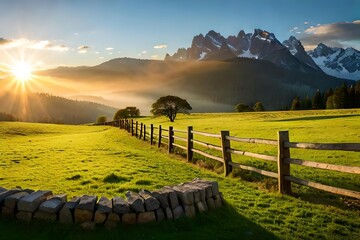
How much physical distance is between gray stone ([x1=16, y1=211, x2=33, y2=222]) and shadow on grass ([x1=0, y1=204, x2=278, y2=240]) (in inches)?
4.3

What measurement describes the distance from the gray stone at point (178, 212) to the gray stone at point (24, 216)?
3.12 meters

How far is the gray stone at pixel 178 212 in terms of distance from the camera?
303 inches

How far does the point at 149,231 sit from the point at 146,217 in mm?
355

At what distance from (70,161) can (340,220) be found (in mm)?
14540

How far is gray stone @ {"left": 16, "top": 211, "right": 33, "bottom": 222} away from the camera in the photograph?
730 centimetres

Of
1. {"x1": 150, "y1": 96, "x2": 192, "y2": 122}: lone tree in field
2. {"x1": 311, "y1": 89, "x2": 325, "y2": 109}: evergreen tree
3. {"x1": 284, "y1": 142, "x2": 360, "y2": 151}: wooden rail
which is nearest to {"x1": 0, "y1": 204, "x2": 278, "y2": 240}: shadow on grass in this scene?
{"x1": 284, "y1": 142, "x2": 360, "y2": 151}: wooden rail

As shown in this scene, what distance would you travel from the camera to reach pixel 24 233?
22.8 feet

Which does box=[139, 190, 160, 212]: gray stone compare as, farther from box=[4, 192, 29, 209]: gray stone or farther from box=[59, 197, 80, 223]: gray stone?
box=[4, 192, 29, 209]: gray stone

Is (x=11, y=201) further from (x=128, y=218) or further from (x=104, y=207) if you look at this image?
(x=128, y=218)

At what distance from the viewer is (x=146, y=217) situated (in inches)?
289

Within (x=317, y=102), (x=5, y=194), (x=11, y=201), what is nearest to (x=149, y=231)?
(x=11, y=201)

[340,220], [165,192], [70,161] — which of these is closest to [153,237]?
[165,192]

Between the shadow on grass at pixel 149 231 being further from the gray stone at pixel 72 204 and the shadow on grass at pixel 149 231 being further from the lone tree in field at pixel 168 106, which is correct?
the lone tree in field at pixel 168 106

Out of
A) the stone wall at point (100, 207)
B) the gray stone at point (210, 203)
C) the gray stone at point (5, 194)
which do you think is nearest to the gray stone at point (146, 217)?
the stone wall at point (100, 207)
